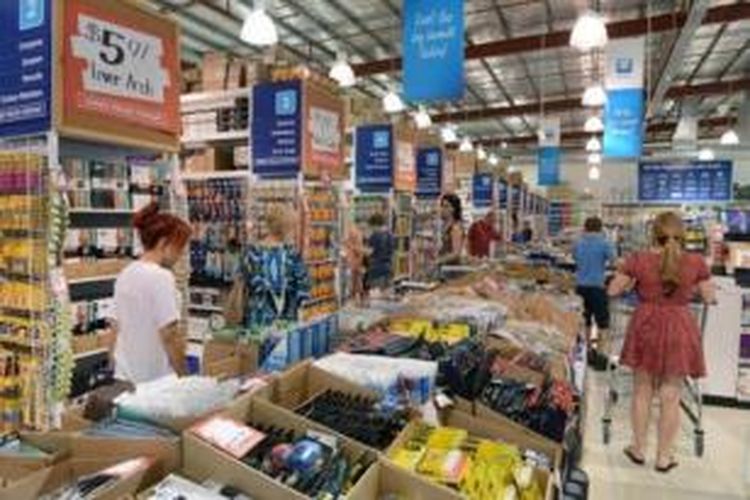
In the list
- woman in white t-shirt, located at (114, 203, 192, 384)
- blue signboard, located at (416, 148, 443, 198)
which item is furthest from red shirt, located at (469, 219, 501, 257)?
woman in white t-shirt, located at (114, 203, 192, 384)

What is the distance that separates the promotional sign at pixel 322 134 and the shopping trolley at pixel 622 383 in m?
Result: 3.13

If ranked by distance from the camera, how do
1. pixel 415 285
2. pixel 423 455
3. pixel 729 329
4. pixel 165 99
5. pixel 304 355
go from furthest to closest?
pixel 729 329, pixel 415 285, pixel 165 99, pixel 304 355, pixel 423 455

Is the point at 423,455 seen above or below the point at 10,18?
below

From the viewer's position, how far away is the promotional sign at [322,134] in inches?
267

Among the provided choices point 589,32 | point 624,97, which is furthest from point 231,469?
point 624,97

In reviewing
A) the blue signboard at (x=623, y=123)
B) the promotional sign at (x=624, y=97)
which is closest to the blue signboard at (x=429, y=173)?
the promotional sign at (x=624, y=97)

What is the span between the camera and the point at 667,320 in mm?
5008

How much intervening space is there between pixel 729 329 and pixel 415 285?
3.23m

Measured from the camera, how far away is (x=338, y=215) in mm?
7285

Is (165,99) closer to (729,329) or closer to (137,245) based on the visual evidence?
(137,245)

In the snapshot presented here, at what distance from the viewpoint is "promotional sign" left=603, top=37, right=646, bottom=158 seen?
11875 mm

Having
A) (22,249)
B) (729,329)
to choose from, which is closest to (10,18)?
(22,249)

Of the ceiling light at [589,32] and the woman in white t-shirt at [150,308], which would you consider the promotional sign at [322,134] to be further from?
the woman in white t-shirt at [150,308]

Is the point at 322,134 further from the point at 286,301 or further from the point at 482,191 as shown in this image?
the point at 482,191
